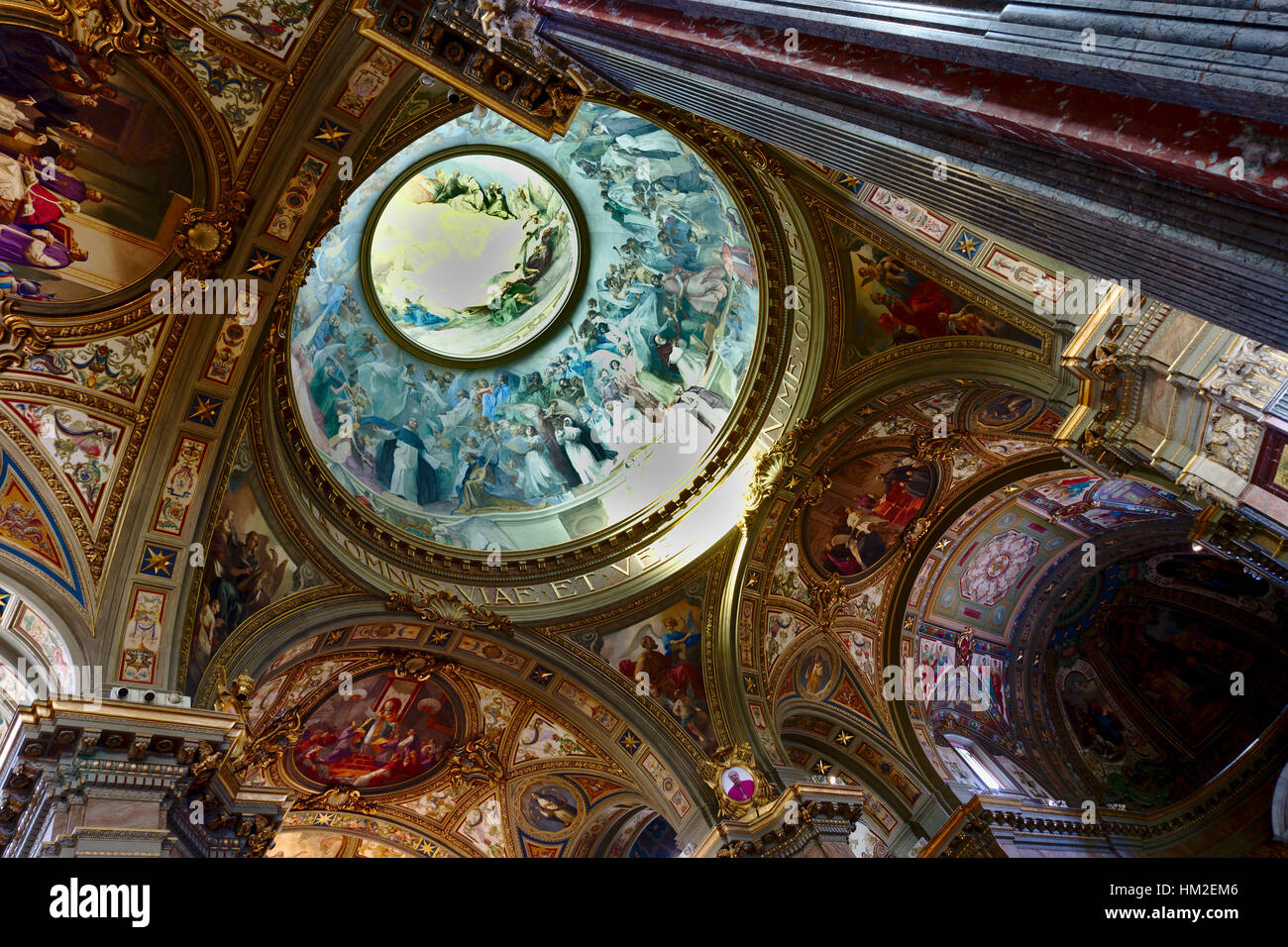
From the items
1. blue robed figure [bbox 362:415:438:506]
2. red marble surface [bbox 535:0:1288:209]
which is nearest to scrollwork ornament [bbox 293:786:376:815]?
blue robed figure [bbox 362:415:438:506]

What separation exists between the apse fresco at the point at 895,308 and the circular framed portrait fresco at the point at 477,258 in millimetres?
6484

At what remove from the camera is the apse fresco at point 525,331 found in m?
16.0

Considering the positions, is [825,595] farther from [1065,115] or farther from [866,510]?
[1065,115]

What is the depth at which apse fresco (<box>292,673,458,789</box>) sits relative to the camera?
49.9 ft

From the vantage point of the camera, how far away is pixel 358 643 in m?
14.3

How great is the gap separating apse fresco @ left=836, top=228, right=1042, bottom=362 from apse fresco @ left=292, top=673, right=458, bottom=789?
9556 millimetres

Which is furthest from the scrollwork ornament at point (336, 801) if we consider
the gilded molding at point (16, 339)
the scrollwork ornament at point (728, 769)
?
the gilded molding at point (16, 339)

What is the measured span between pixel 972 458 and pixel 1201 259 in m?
13.1

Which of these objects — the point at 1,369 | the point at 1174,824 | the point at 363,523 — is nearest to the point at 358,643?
the point at 363,523

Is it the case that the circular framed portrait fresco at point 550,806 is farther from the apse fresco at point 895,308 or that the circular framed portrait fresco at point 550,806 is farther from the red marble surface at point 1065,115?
the red marble surface at point 1065,115

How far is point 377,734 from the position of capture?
623 inches

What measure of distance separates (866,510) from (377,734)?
9.80 m

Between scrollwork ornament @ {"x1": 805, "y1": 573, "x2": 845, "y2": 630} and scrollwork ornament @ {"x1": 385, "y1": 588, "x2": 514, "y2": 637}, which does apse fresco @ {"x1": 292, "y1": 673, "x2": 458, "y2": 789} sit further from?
scrollwork ornament @ {"x1": 805, "y1": 573, "x2": 845, "y2": 630}
